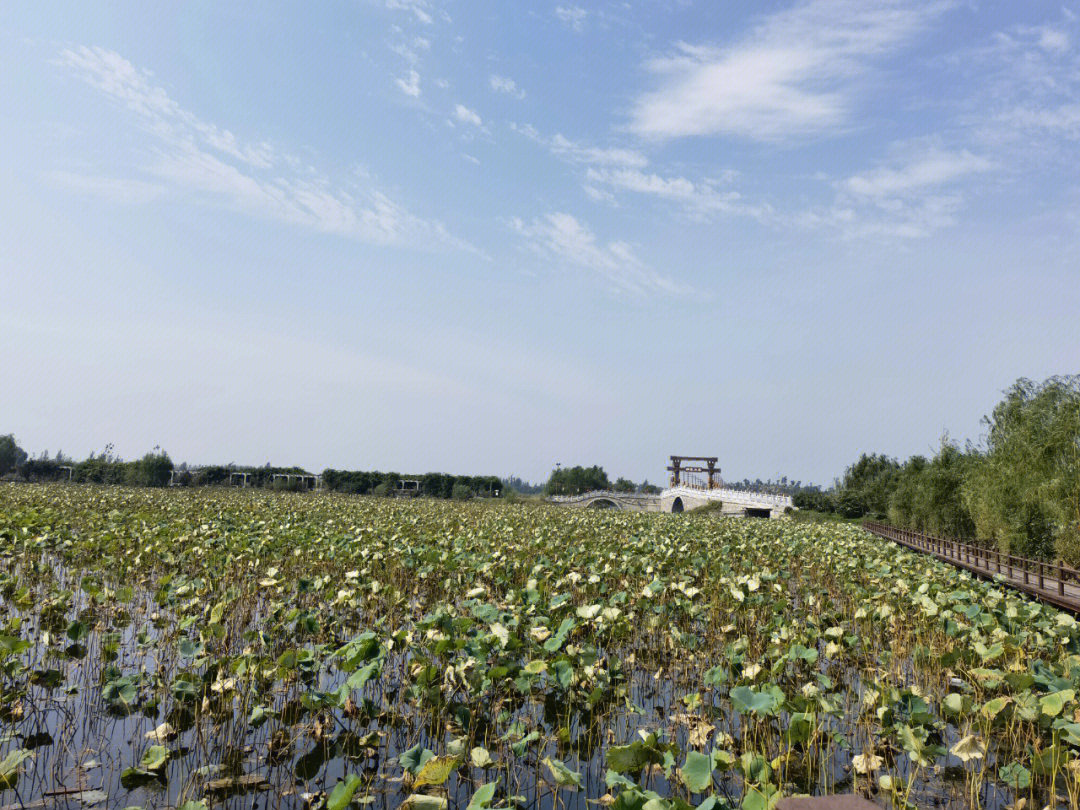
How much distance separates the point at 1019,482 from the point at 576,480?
9815cm

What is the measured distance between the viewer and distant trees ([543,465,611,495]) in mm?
114488

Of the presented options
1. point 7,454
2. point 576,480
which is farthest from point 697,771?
point 576,480

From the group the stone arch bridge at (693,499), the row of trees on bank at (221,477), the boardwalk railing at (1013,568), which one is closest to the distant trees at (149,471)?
the row of trees on bank at (221,477)

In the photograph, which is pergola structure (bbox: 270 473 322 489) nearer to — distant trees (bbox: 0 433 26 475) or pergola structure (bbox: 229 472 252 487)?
pergola structure (bbox: 229 472 252 487)

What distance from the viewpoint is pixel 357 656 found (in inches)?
232

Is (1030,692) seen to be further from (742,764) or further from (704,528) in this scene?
(704,528)

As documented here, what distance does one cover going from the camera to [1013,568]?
63.8 feet

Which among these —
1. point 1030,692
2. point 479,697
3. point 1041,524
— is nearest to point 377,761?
point 479,697

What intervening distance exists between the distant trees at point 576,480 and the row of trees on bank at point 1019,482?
257 feet

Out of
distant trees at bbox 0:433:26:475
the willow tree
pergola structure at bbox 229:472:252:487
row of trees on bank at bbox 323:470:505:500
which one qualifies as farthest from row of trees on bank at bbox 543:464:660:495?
the willow tree

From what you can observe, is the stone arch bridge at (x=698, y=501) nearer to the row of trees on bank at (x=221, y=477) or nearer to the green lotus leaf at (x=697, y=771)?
the row of trees on bank at (x=221, y=477)

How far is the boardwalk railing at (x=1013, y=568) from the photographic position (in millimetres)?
14552

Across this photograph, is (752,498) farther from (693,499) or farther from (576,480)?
(576,480)

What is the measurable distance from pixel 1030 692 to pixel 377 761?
16.8ft
